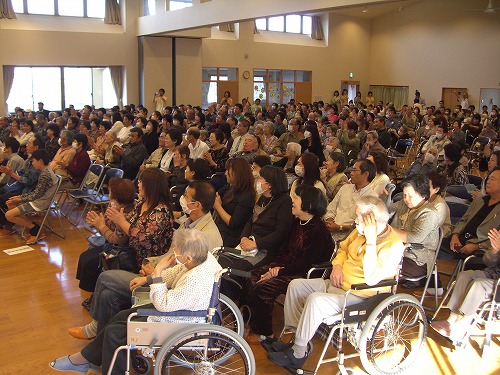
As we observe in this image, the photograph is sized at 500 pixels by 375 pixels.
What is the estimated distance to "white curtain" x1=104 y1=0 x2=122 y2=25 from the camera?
14609mm

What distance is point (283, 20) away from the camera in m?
19.1

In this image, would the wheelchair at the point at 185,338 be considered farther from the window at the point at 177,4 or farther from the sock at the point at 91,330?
the window at the point at 177,4

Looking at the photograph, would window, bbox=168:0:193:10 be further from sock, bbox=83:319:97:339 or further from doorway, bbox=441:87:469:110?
sock, bbox=83:319:97:339

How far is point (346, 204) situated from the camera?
433cm

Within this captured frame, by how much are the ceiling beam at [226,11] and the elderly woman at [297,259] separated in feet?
18.6

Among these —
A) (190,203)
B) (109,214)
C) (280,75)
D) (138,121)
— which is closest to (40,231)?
(109,214)

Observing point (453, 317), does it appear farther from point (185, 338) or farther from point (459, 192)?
point (459, 192)

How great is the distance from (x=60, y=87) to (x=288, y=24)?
8712 mm

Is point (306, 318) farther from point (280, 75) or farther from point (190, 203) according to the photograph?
point (280, 75)

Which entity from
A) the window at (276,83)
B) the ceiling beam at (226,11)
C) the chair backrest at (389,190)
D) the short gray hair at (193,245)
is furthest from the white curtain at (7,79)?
the short gray hair at (193,245)

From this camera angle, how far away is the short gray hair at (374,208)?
9.88 feet

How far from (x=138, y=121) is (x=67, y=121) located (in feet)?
4.79

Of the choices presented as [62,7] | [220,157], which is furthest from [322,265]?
[62,7]

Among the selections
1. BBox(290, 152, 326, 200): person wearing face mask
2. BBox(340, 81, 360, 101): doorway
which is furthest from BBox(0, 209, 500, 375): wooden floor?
BBox(340, 81, 360, 101): doorway
